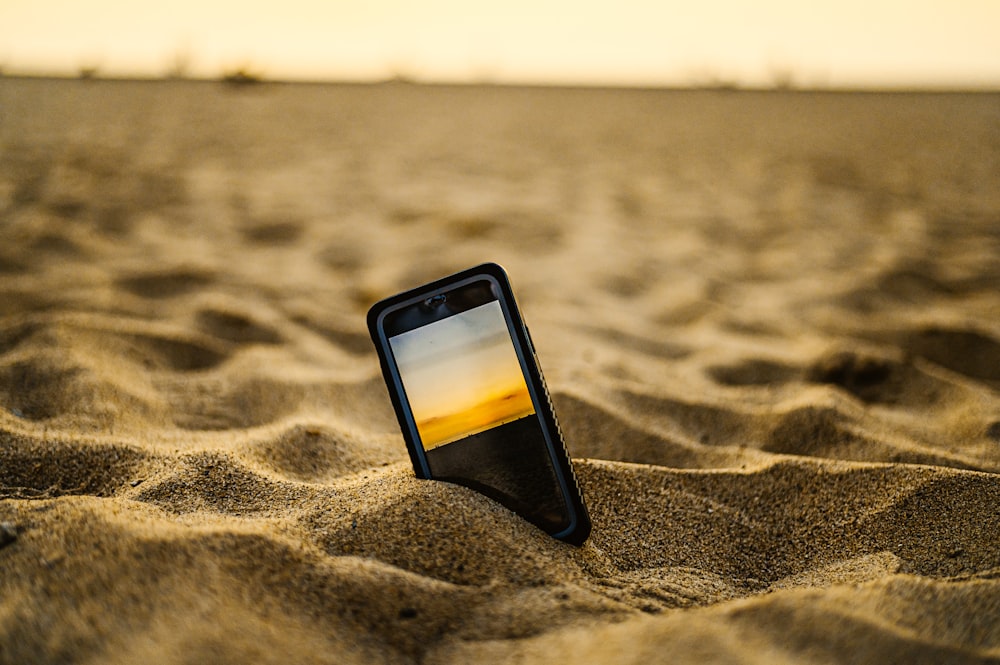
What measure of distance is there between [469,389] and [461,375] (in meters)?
0.03

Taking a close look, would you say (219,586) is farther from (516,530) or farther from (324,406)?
(324,406)

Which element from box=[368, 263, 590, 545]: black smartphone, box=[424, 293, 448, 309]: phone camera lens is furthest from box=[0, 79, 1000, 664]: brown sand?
box=[424, 293, 448, 309]: phone camera lens

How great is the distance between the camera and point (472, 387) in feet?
3.45

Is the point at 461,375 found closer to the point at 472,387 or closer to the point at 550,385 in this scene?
the point at 472,387

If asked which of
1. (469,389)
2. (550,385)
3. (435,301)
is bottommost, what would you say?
(550,385)

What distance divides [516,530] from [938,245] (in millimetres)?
2996

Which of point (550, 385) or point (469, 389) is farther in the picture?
point (550, 385)

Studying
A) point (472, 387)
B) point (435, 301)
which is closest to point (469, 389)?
point (472, 387)

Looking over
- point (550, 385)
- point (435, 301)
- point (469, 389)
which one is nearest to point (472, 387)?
point (469, 389)

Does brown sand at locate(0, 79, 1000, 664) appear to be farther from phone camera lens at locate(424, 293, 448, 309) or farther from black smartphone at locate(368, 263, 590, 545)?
phone camera lens at locate(424, 293, 448, 309)

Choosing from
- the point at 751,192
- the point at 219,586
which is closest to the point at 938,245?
the point at 751,192

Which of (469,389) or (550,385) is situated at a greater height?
(469,389)

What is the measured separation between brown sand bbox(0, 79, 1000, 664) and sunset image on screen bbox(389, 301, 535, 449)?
12cm

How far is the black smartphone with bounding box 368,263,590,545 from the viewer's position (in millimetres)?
1022
